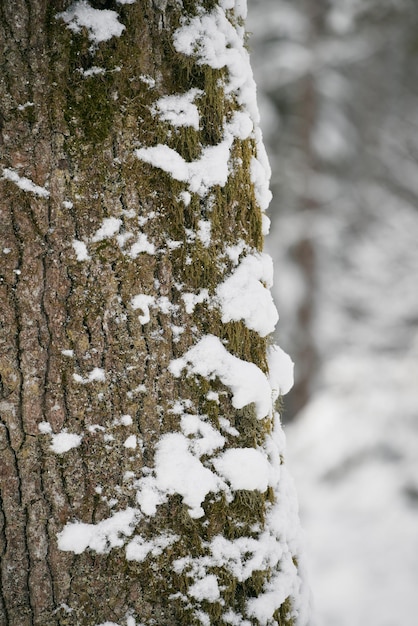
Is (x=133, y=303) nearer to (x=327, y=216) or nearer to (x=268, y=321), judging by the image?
(x=268, y=321)

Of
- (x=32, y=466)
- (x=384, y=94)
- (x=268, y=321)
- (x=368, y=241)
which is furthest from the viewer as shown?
(x=368, y=241)

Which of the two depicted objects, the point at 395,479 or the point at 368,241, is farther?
the point at 368,241

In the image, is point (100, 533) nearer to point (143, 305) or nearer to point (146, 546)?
point (146, 546)

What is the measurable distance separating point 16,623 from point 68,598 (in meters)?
0.17

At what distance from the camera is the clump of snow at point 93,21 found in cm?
135

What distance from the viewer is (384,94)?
970 cm

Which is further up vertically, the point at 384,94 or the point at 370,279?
the point at 384,94

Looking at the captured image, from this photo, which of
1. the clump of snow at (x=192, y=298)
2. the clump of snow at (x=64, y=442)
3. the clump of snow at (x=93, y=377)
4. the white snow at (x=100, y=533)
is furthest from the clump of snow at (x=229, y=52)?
the white snow at (x=100, y=533)

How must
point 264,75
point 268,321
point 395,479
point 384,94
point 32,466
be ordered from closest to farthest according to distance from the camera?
point 32,466 < point 268,321 < point 395,479 < point 264,75 < point 384,94

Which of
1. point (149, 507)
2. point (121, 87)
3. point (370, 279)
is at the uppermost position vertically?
point (370, 279)

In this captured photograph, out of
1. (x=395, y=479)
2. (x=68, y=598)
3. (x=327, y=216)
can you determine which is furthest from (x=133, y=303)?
(x=327, y=216)

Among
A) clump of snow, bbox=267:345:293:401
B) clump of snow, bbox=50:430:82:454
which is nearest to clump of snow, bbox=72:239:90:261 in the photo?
clump of snow, bbox=50:430:82:454

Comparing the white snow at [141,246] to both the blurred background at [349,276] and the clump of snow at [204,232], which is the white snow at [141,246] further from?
the blurred background at [349,276]

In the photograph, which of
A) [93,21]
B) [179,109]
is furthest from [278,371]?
[93,21]
